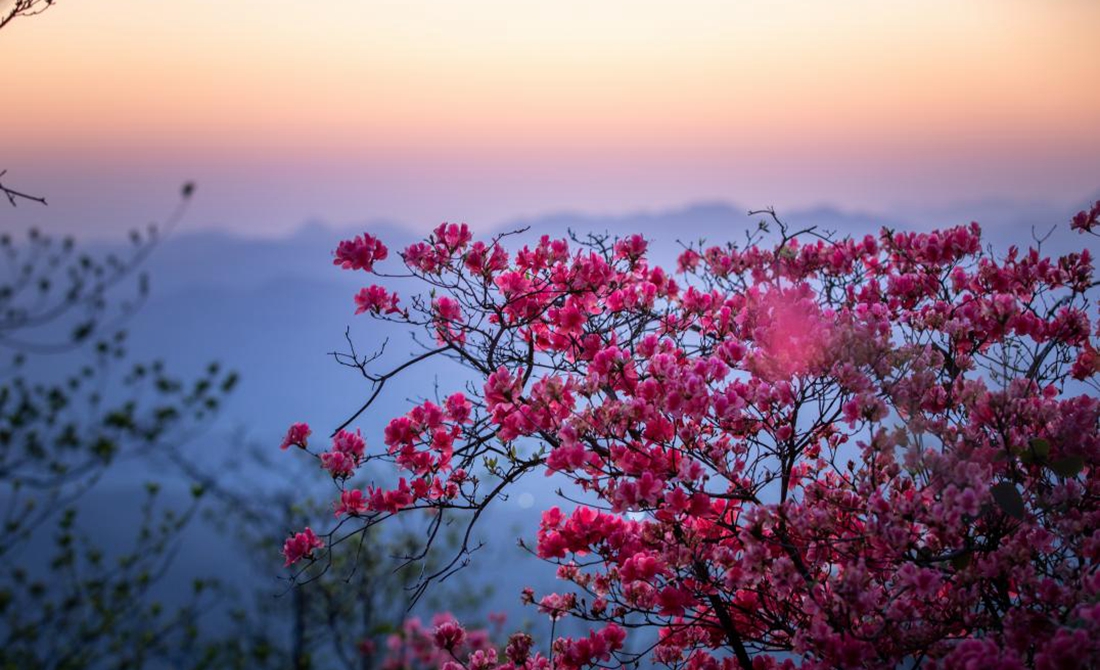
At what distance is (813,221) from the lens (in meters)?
4.23

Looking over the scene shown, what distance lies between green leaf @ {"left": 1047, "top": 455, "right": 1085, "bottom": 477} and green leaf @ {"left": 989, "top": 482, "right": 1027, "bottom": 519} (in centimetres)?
31

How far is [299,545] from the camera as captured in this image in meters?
3.64

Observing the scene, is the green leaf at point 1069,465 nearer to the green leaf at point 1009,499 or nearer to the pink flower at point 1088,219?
the green leaf at point 1009,499

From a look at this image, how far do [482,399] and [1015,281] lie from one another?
2.78 metres

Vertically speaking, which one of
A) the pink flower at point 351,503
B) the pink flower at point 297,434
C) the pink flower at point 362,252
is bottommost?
the pink flower at point 351,503

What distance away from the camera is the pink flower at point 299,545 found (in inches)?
143

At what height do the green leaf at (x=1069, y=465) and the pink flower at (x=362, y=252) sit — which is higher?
the pink flower at (x=362, y=252)

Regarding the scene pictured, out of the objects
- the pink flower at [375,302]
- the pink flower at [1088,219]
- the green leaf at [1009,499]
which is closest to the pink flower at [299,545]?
the pink flower at [375,302]

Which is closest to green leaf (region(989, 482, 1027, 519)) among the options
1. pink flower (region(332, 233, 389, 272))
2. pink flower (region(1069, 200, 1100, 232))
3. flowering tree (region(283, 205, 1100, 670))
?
flowering tree (region(283, 205, 1100, 670))

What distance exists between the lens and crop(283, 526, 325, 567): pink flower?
3.63 m

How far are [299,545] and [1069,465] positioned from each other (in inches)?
119

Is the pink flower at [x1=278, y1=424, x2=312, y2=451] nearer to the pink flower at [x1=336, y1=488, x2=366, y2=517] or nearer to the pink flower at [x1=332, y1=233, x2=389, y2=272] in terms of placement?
the pink flower at [x1=336, y1=488, x2=366, y2=517]

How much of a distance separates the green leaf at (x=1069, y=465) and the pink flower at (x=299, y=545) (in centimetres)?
291

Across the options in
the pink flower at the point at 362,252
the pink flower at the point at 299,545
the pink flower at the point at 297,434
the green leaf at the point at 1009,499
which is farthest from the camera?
the pink flower at the point at 362,252
